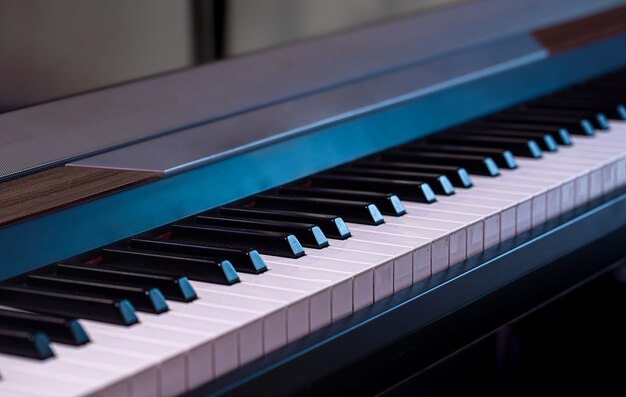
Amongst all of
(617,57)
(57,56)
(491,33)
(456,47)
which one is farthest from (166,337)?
(617,57)

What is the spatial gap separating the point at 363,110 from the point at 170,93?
32 cm

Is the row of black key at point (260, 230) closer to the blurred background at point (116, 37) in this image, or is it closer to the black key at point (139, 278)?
the black key at point (139, 278)

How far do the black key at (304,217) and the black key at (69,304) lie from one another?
341 millimetres

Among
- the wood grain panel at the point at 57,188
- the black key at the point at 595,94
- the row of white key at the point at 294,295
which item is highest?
the wood grain panel at the point at 57,188

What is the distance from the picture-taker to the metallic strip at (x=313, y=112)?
131 cm

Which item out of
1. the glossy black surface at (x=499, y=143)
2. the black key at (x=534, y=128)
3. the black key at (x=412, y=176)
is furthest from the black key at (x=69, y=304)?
the black key at (x=534, y=128)

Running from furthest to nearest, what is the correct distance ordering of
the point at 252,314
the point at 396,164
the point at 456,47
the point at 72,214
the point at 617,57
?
the point at 617,57
the point at 456,47
the point at 396,164
the point at 72,214
the point at 252,314

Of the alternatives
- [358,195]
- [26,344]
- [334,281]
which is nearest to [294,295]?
[334,281]

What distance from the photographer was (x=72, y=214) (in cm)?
115

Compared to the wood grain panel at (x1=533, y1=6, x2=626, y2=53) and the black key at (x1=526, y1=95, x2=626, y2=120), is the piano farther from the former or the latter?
the wood grain panel at (x1=533, y1=6, x2=626, y2=53)

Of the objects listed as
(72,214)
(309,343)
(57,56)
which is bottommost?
(309,343)

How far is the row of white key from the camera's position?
890mm

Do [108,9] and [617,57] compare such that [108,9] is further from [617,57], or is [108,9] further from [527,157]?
[617,57]

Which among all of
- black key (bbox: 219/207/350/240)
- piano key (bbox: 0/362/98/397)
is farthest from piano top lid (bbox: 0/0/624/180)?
piano key (bbox: 0/362/98/397)
